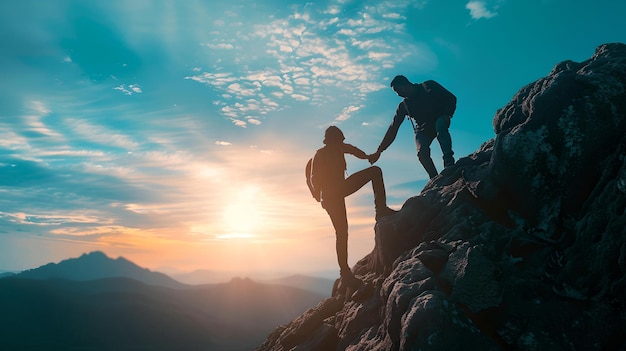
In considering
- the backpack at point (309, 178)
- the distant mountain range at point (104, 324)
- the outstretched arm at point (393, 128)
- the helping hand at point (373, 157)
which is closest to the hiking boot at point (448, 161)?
the outstretched arm at point (393, 128)

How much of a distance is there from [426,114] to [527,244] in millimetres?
6475

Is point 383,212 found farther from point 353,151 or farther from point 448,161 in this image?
point 448,161

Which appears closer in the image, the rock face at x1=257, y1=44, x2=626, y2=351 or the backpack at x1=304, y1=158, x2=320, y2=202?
the rock face at x1=257, y1=44, x2=626, y2=351

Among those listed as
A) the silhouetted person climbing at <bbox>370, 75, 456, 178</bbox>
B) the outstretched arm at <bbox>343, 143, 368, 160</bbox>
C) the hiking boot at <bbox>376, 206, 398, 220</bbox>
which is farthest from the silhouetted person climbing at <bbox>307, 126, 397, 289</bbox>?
the silhouetted person climbing at <bbox>370, 75, 456, 178</bbox>

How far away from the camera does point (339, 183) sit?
39.3 ft

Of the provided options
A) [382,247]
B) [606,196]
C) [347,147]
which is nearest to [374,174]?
[347,147]

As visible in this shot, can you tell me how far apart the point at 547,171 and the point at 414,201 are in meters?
3.74

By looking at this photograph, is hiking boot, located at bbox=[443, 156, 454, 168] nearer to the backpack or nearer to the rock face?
the rock face

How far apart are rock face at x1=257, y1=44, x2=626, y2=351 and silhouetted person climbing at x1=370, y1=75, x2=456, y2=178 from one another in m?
2.43

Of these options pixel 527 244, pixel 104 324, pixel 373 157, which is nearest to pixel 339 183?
pixel 373 157

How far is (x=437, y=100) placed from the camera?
13672mm

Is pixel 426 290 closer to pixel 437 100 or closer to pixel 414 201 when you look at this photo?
pixel 414 201

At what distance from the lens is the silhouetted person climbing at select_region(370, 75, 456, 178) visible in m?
13.6

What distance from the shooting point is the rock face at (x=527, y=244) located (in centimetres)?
715
